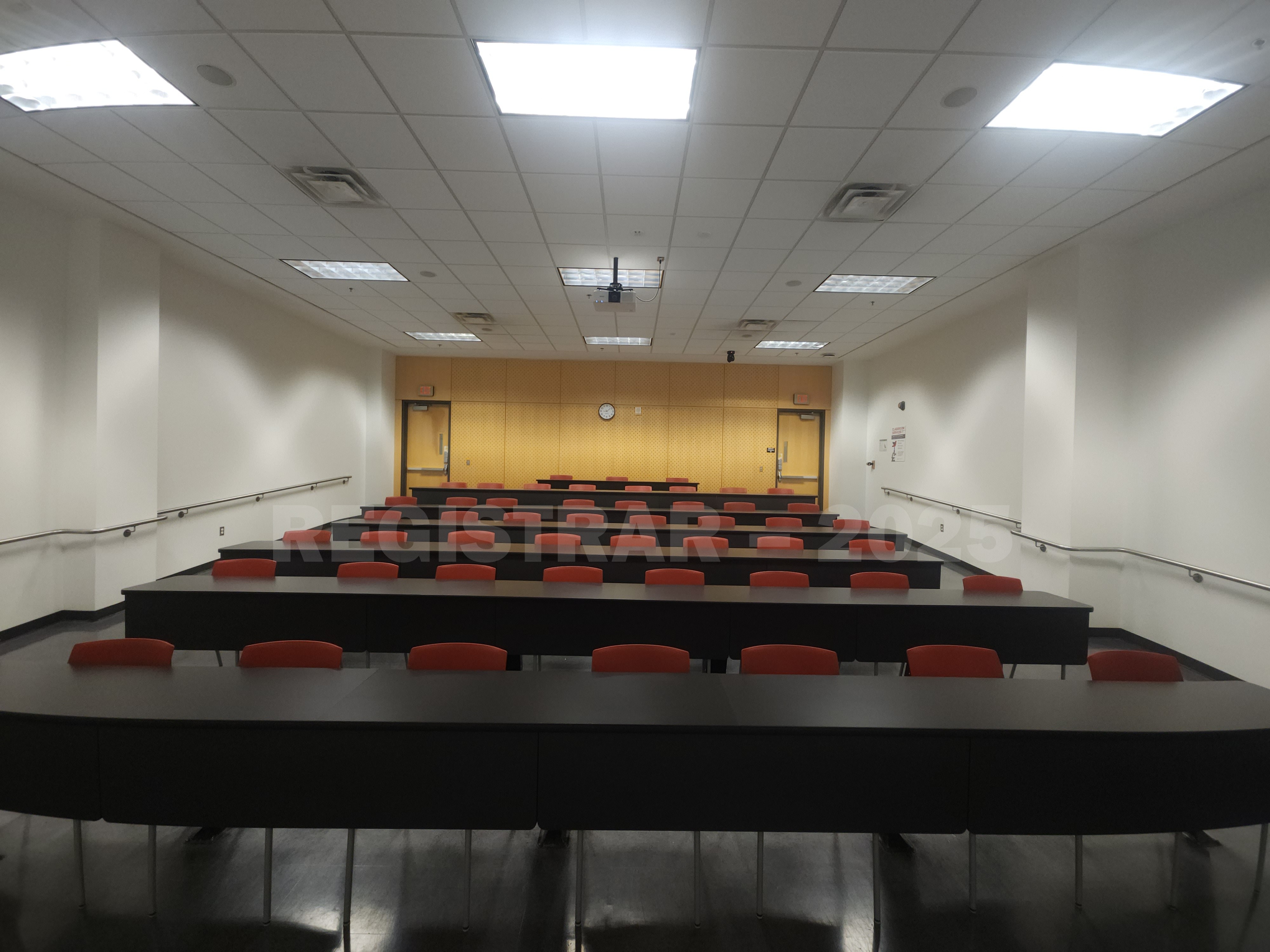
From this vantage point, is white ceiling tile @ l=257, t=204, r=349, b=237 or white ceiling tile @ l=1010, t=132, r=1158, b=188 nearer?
white ceiling tile @ l=1010, t=132, r=1158, b=188

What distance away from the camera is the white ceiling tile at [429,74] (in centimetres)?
287

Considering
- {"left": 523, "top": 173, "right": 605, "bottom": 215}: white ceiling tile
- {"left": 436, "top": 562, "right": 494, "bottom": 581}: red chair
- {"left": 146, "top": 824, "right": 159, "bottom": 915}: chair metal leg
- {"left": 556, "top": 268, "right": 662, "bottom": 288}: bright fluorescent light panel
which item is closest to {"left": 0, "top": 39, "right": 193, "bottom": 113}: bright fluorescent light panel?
{"left": 523, "top": 173, "right": 605, "bottom": 215}: white ceiling tile

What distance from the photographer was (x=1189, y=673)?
15.5 ft

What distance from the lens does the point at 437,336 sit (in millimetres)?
10156

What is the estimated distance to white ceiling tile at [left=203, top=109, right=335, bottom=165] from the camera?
3.53 m

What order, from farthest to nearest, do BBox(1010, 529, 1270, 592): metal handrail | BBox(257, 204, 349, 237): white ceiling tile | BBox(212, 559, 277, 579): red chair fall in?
BBox(257, 204, 349, 237): white ceiling tile → BBox(212, 559, 277, 579): red chair → BBox(1010, 529, 1270, 592): metal handrail

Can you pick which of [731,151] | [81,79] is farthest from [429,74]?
[81,79]

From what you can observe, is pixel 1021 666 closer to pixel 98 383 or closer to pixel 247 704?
pixel 247 704

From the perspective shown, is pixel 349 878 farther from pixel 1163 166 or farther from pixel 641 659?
pixel 1163 166

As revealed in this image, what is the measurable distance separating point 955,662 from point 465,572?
3424 millimetres

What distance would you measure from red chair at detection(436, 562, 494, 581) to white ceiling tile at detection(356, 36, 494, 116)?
10.0ft

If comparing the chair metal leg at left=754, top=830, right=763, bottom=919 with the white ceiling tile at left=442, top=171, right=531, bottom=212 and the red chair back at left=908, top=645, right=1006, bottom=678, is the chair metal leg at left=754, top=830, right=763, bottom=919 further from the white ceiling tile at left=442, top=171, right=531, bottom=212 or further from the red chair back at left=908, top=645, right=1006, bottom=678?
the white ceiling tile at left=442, top=171, right=531, bottom=212

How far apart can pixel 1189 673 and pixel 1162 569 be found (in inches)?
35.1

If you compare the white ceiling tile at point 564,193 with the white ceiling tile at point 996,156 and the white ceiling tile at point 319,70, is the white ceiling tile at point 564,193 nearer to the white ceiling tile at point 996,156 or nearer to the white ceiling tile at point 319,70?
the white ceiling tile at point 319,70
